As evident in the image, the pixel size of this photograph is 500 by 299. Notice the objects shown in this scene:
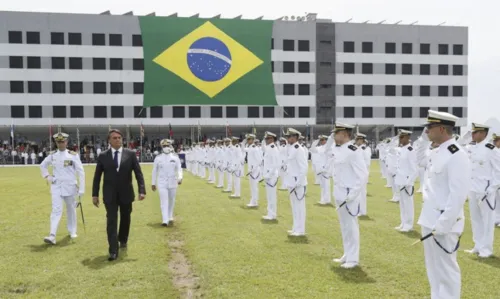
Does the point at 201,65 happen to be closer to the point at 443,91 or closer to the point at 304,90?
the point at 304,90

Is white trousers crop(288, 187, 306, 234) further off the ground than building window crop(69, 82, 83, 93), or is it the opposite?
building window crop(69, 82, 83, 93)

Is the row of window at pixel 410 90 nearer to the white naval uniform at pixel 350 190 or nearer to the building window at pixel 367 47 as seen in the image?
the building window at pixel 367 47

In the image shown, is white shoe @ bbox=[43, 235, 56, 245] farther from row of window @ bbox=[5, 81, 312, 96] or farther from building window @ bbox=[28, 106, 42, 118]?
building window @ bbox=[28, 106, 42, 118]

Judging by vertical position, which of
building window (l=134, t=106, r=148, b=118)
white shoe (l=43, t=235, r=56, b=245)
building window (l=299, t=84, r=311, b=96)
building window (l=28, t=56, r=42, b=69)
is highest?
building window (l=28, t=56, r=42, b=69)

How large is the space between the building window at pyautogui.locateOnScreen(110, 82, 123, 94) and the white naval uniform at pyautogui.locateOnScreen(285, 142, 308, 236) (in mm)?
47853

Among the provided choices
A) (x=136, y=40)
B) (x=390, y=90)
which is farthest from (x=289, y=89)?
(x=136, y=40)

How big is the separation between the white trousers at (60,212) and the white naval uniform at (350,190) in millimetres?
5897

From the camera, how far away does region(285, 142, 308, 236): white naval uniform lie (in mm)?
10750

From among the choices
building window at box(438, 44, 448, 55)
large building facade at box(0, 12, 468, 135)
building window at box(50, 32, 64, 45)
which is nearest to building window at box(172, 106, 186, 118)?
large building facade at box(0, 12, 468, 135)

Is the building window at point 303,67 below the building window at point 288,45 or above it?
below

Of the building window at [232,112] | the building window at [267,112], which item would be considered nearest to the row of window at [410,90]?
the building window at [267,112]

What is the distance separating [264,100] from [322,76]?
17687 millimetres

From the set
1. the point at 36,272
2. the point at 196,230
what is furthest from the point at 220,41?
the point at 36,272

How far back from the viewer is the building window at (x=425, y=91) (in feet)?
203
